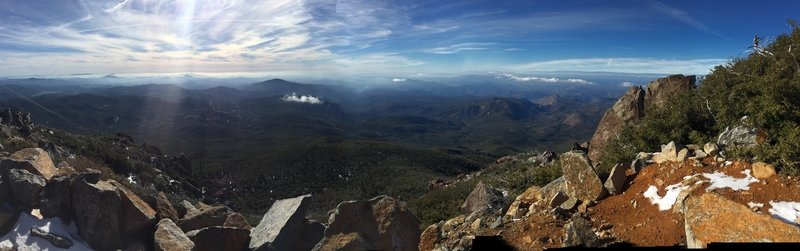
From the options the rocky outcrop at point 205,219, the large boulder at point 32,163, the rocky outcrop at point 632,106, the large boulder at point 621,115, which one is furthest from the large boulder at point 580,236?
the large boulder at point 32,163

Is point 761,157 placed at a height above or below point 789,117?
below

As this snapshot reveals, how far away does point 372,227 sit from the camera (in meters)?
17.4

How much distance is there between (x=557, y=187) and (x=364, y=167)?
132m

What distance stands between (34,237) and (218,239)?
9.87 metres

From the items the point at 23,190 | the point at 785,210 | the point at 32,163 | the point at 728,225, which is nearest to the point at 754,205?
the point at 785,210

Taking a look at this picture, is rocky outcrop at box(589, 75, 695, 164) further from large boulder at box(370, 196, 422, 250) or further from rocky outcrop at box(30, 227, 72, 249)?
rocky outcrop at box(30, 227, 72, 249)

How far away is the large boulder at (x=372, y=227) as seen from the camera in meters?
16.7

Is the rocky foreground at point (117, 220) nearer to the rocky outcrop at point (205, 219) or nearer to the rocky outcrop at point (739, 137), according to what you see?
the rocky outcrop at point (205, 219)

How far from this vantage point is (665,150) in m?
13.4

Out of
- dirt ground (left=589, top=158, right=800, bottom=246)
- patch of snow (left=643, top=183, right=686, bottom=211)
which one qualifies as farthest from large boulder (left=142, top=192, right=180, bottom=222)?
patch of snow (left=643, top=183, right=686, bottom=211)

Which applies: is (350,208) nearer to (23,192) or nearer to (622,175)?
(622,175)

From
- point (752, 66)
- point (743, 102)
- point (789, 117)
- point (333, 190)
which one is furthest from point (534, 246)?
point (333, 190)

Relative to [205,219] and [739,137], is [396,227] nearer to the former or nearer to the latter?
[739,137]

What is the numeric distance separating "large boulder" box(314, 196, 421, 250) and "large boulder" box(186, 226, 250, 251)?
6270mm
